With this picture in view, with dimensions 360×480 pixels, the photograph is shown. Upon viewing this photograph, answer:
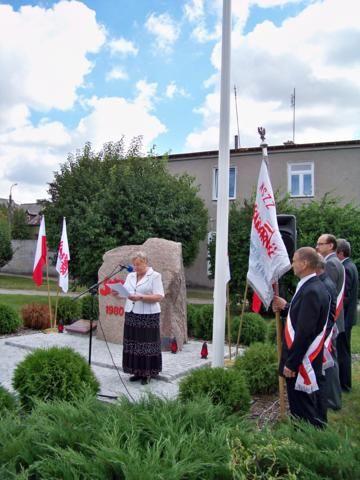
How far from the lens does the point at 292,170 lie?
70.7 feet

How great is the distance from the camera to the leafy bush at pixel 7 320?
10.6 meters

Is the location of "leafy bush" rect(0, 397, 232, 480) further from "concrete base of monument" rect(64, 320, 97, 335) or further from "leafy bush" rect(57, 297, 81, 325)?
"leafy bush" rect(57, 297, 81, 325)

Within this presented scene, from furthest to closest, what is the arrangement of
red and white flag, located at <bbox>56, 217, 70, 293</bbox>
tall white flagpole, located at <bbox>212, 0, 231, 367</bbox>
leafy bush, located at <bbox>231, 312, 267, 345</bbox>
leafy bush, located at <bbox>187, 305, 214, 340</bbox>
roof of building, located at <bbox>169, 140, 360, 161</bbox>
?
roof of building, located at <bbox>169, 140, 360, 161</bbox> → red and white flag, located at <bbox>56, 217, 70, 293</bbox> → leafy bush, located at <bbox>187, 305, 214, 340</bbox> → leafy bush, located at <bbox>231, 312, 267, 345</bbox> → tall white flagpole, located at <bbox>212, 0, 231, 367</bbox>

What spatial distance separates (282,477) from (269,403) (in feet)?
12.0

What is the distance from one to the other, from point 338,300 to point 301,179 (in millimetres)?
16577

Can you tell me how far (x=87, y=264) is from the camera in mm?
14930

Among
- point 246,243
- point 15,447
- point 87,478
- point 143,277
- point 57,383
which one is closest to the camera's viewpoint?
point 87,478

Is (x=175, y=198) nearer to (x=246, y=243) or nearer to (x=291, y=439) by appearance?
(x=246, y=243)

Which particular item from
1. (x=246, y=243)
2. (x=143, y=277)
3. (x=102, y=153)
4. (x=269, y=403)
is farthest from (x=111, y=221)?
(x=269, y=403)

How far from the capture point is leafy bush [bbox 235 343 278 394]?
617 cm

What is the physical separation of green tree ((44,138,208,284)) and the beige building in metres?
4.36

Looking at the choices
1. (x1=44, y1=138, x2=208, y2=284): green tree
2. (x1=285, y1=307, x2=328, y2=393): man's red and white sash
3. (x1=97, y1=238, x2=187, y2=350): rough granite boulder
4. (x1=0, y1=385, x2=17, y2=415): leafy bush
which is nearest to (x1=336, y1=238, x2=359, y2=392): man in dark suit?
(x1=285, y1=307, x2=328, y2=393): man's red and white sash

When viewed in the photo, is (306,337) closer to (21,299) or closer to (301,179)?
(21,299)

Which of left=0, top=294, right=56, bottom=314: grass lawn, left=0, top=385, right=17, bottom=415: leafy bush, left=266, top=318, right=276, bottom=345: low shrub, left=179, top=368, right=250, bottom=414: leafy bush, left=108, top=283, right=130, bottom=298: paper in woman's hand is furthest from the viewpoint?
left=0, top=294, right=56, bottom=314: grass lawn
